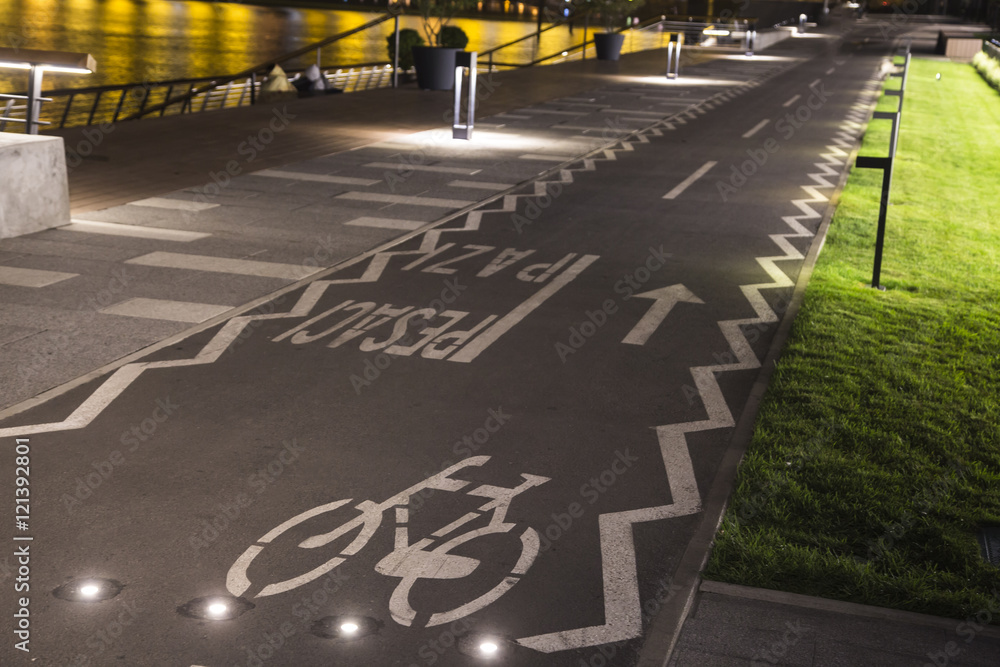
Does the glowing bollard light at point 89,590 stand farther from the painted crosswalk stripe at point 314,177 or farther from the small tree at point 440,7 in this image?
the small tree at point 440,7

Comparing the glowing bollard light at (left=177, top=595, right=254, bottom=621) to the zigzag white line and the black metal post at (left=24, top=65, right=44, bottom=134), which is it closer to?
the zigzag white line

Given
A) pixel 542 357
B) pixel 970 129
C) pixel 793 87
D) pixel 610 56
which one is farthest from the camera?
pixel 610 56

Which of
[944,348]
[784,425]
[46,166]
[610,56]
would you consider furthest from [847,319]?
[610,56]

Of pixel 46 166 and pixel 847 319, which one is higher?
pixel 46 166

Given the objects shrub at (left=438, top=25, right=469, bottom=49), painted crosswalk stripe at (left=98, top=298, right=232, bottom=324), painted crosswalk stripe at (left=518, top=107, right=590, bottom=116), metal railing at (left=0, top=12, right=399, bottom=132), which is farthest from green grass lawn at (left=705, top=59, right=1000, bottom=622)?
shrub at (left=438, top=25, right=469, bottom=49)

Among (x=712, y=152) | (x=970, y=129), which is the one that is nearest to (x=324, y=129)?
(x=712, y=152)

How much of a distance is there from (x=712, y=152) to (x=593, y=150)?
2.40 m

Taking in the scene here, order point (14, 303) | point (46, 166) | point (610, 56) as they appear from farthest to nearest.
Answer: point (610, 56) → point (46, 166) → point (14, 303)

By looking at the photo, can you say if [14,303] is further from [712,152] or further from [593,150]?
[712,152]

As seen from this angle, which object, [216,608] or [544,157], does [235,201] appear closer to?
[544,157]

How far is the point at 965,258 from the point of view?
12.0m

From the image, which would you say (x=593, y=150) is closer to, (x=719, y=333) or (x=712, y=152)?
(x=712, y=152)

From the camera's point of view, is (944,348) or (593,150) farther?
(593,150)

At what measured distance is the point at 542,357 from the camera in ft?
27.1
